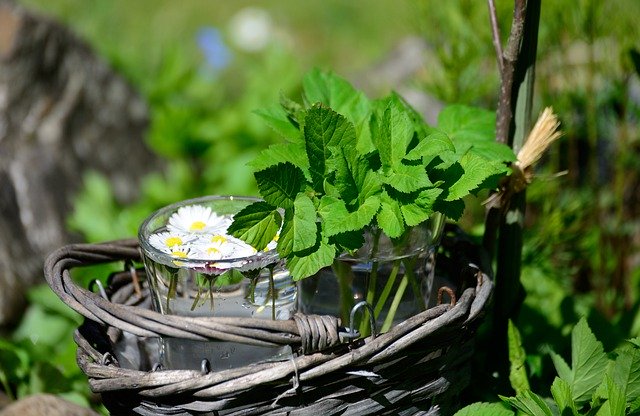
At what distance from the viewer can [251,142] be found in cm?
238

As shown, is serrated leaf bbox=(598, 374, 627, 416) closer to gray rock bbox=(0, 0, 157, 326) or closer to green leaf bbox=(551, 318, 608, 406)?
green leaf bbox=(551, 318, 608, 406)

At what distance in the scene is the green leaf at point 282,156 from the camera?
1078 millimetres

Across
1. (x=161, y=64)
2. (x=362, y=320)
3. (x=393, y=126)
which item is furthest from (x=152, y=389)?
(x=161, y=64)

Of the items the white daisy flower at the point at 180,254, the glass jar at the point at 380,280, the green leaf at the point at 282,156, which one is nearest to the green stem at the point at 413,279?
the glass jar at the point at 380,280

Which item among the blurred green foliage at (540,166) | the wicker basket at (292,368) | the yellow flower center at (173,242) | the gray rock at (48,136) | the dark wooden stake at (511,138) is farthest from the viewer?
the gray rock at (48,136)

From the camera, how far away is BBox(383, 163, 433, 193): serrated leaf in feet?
3.42

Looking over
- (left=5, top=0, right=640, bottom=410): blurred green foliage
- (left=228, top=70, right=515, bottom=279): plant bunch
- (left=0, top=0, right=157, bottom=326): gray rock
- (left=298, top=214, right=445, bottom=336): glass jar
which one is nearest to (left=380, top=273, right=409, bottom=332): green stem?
(left=298, top=214, right=445, bottom=336): glass jar

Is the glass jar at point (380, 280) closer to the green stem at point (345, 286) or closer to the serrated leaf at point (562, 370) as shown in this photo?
the green stem at point (345, 286)

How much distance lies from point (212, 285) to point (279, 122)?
0.27m

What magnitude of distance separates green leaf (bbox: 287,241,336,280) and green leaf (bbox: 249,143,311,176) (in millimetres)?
128

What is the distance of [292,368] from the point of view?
1.01 meters

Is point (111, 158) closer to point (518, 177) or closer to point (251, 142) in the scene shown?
point (251, 142)

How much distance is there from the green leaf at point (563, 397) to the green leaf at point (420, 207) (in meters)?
0.32

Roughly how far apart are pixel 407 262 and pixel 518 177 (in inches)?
9.7
